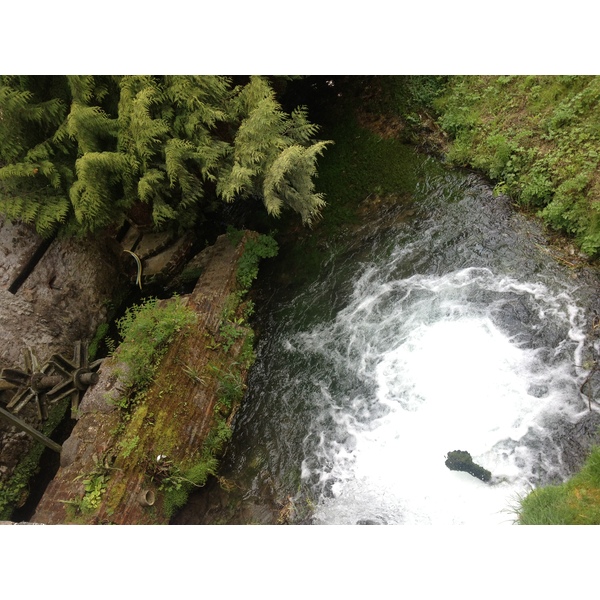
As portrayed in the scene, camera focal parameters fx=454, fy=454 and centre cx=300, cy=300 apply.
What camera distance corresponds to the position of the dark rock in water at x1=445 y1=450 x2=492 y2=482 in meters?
5.12

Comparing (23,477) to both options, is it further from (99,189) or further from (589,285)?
(589,285)

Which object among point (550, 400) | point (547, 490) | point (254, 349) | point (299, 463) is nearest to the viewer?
point (547, 490)

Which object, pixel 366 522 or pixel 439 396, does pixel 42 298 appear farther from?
pixel 439 396

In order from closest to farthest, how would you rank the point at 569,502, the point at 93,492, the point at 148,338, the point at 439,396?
the point at 569,502 < the point at 93,492 < the point at 439,396 < the point at 148,338

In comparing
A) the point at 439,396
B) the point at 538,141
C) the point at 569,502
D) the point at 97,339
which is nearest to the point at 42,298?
the point at 97,339

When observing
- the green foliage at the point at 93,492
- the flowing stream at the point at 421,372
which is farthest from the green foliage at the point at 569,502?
the green foliage at the point at 93,492

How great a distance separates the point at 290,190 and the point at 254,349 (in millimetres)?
2526

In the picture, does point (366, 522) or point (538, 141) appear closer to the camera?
point (366, 522)

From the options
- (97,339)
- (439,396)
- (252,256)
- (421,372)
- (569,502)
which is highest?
(252,256)

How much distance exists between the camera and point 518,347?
599 cm

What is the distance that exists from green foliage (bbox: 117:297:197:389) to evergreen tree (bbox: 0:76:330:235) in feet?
5.25

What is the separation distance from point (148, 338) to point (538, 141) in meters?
6.71

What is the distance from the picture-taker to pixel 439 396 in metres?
5.79

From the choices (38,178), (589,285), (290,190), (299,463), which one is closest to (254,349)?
(299,463)
